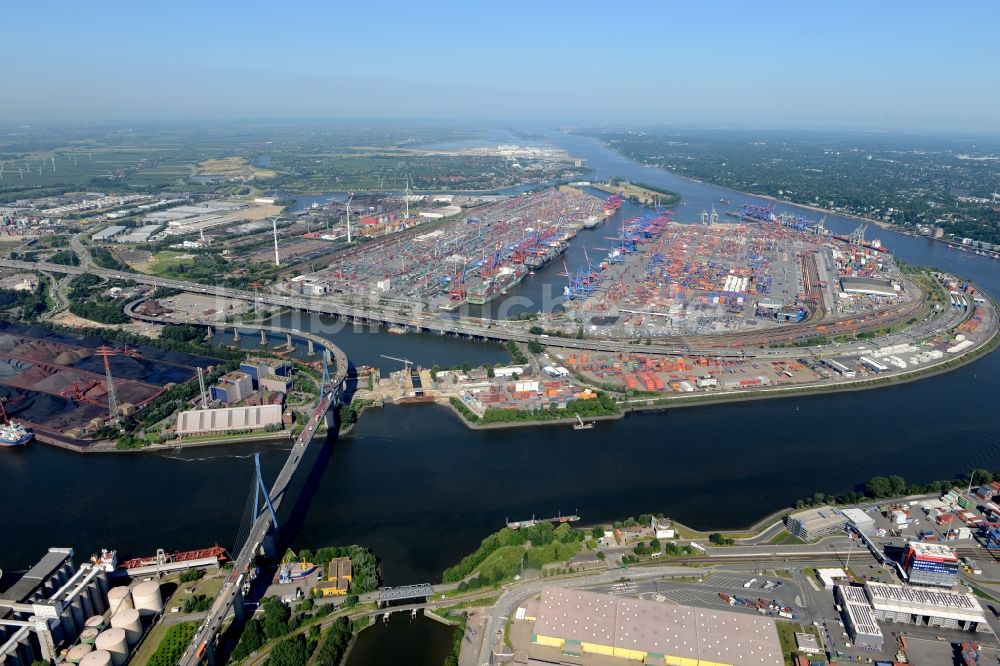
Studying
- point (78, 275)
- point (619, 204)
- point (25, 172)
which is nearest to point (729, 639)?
point (78, 275)

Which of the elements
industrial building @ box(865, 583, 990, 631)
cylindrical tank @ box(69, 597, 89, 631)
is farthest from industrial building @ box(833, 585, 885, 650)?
cylindrical tank @ box(69, 597, 89, 631)

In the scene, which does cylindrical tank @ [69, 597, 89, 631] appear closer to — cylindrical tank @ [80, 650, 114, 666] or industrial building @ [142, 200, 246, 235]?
cylindrical tank @ [80, 650, 114, 666]

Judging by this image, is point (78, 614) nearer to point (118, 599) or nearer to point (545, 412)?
point (118, 599)

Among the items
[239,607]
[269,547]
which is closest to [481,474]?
[269,547]

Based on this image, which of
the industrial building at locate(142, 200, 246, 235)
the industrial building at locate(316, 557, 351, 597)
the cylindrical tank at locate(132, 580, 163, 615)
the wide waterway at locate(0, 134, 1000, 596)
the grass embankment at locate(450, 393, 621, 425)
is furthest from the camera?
the industrial building at locate(142, 200, 246, 235)

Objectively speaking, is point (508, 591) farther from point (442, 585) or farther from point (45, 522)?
point (45, 522)

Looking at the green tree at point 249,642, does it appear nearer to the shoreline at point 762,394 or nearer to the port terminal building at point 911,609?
the shoreline at point 762,394

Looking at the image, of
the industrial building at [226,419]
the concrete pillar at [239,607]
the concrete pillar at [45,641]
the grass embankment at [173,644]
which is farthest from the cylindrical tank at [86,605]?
the industrial building at [226,419]
